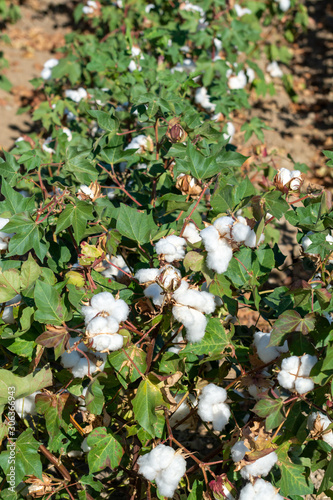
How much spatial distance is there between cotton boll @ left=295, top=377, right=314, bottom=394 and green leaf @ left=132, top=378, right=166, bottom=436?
1.24 ft

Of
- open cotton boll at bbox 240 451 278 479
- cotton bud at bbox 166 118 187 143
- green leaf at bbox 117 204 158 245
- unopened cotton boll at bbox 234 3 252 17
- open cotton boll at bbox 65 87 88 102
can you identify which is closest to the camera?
open cotton boll at bbox 240 451 278 479

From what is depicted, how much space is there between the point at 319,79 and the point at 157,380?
17.3 feet

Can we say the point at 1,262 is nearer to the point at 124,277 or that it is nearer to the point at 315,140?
the point at 124,277

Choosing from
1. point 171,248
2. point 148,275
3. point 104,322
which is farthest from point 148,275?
point 104,322

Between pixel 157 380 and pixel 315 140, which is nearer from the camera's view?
pixel 157 380

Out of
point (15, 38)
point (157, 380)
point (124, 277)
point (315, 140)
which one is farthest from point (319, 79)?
point (157, 380)

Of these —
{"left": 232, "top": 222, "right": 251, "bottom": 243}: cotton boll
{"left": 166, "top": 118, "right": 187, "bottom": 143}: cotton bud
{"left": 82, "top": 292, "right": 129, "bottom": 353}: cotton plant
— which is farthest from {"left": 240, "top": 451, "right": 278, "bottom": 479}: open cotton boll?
{"left": 166, "top": 118, "right": 187, "bottom": 143}: cotton bud

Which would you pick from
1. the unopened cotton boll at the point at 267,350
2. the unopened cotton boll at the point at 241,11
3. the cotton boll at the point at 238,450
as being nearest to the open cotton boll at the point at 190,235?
the unopened cotton boll at the point at 267,350

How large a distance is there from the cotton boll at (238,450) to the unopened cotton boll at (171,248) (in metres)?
0.55

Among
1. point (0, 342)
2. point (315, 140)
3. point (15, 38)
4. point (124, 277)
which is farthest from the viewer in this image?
point (15, 38)

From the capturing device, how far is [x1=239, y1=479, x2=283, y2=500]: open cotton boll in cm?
128

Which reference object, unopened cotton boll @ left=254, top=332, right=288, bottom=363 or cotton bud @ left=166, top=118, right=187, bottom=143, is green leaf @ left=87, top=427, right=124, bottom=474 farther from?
cotton bud @ left=166, top=118, right=187, bottom=143

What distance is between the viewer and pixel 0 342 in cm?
149

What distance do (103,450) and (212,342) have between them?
1.47 feet
